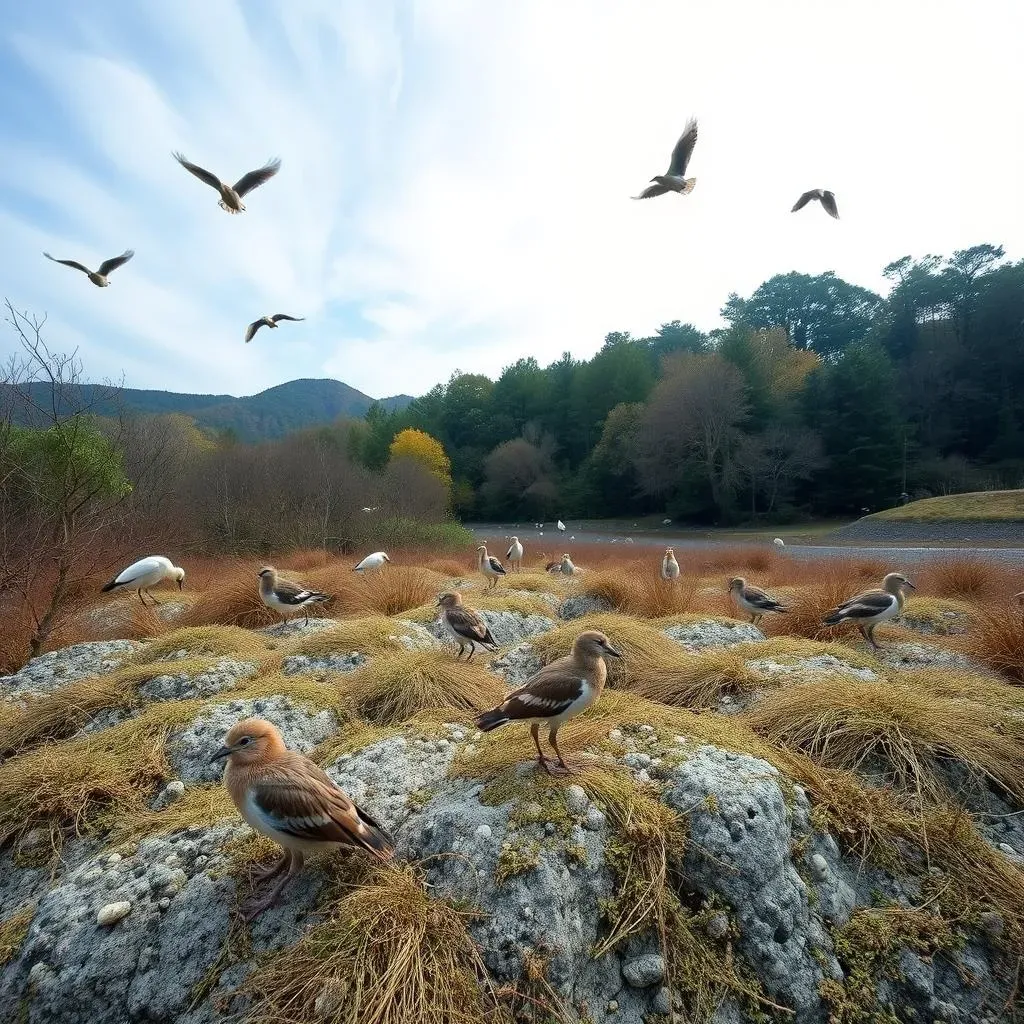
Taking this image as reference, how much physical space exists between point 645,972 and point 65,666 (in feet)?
24.8

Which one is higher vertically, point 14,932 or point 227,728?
point 227,728

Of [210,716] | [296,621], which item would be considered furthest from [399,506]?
[210,716]

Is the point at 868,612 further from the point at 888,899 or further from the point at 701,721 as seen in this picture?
the point at 888,899

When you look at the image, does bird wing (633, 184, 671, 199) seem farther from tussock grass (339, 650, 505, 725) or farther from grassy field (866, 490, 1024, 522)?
grassy field (866, 490, 1024, 522)

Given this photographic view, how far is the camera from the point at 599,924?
2.55m

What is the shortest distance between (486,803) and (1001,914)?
8.89ft

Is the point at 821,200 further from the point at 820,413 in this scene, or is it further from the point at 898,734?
the point at 820,413

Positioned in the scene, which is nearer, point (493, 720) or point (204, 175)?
point (493, 720)

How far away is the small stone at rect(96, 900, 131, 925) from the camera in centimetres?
265

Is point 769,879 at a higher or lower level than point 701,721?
lower

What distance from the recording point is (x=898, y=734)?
12.1 ft

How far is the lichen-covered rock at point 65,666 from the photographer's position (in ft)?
20.1

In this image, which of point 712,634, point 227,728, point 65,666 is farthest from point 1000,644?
point 65,666

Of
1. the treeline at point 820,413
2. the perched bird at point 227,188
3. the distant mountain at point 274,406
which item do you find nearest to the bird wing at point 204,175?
the perched bird at point 227,188
